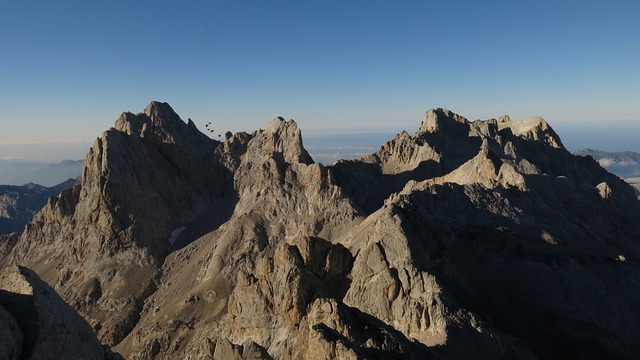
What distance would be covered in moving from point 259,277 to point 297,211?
61501mm

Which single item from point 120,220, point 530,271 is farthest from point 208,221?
point 530,271

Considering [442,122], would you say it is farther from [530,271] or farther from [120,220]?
[120,220]

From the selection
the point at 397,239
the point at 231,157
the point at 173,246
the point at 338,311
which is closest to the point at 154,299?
the point at 173,246

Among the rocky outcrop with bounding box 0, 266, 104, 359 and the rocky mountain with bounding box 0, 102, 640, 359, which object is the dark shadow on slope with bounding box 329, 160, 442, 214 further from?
the rocky outcrop with bounding box 0, 266, 104, 359

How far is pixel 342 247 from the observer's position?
67.0 meters

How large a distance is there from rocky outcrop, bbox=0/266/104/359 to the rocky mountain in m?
12.7

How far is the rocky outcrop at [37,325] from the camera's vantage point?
20.6m

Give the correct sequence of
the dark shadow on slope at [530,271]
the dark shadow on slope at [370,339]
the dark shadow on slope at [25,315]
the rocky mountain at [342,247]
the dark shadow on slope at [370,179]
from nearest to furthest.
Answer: the dark shadow on slope at [25,315] < the dark shadow on slope at [370,339] < the rocky mountain at [342,247] < the dark shadow on slope at [530,271] < the dark shadow on slope at [370,179]

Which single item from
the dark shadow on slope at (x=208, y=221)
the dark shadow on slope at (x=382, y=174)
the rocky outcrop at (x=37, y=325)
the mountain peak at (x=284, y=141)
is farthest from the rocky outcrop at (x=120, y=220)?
the rocky outcrop at (x=37, y=325)

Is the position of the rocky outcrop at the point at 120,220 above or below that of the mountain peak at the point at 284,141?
below

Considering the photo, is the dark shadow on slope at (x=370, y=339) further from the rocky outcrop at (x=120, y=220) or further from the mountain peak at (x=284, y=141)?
the mountain peak at (x=284, y=141)

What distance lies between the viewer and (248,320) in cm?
6700

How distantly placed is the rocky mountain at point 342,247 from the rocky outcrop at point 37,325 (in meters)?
12.7

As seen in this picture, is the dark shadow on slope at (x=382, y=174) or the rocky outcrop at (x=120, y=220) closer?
the rocky outcrop at (x=120, y=220)
